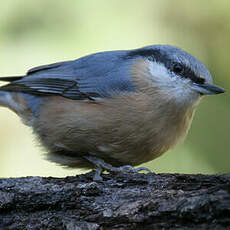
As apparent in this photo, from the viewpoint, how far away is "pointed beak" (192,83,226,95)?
302cm

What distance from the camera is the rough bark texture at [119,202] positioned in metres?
2.02

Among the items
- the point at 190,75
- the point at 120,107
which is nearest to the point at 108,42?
the point at 120,107

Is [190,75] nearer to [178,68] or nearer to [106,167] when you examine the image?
[178,68]

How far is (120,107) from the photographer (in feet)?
10.6

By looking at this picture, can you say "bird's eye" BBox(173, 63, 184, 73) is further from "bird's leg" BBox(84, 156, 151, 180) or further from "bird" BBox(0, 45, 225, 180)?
"bird's leg" BBox(84, 156, 151, 180)

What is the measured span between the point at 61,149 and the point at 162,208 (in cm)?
155

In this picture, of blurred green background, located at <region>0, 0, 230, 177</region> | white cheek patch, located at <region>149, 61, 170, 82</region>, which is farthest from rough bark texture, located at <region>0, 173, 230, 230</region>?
blurred green background, located at <region>0, 0, 230, 177</region>

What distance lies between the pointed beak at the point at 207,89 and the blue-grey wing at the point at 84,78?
0.55m

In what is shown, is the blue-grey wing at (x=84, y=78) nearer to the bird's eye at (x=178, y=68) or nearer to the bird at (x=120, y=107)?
the bird at (x=120, y=107)

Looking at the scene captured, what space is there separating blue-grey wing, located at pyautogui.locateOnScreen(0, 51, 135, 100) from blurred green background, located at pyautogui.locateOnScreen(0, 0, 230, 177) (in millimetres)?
462

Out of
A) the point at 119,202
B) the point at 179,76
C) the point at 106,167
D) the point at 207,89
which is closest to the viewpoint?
the point at 119,202

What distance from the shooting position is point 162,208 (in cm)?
216

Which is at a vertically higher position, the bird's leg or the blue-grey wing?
the blue-grey wing

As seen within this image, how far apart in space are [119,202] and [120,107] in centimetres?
101
